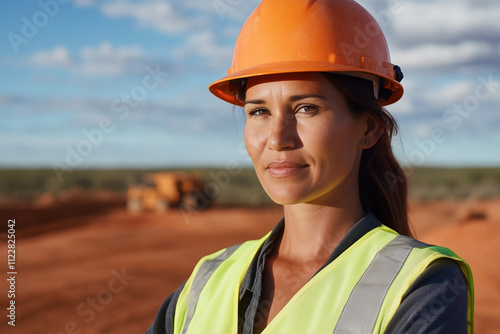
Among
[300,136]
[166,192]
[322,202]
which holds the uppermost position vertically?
[300,136]

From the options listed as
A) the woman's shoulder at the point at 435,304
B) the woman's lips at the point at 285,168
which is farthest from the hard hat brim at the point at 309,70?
the woman's shoulder at the point at 435,304

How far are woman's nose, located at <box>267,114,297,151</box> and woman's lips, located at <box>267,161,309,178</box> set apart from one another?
0.06 metres

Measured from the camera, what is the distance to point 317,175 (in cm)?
213

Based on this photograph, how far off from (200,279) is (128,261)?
27.6ft

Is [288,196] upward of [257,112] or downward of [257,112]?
downward

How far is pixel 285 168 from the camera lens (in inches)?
83.7

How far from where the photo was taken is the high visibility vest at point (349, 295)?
5.99 ft

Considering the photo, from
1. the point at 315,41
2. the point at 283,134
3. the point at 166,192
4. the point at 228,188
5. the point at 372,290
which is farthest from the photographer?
the point at 228,188

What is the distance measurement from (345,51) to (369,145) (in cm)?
40

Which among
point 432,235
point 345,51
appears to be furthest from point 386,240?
point 432,235

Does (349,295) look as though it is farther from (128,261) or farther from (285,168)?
(128,261)

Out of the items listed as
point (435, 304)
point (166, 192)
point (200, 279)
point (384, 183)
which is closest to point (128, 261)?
point (200, 279)

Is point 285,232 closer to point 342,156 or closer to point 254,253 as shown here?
point 254,253

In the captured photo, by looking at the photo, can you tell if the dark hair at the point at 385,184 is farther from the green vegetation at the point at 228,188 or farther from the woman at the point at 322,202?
the green vegetation at the point at 228,188
